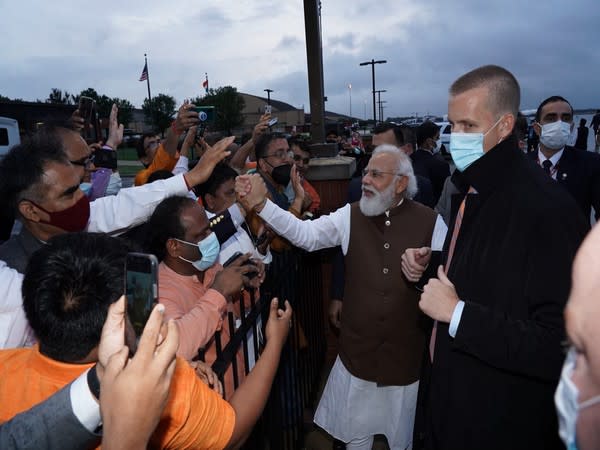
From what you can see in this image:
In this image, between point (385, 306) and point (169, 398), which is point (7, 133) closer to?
point (385, 306)

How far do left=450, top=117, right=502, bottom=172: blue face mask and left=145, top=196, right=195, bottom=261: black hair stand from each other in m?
1.45

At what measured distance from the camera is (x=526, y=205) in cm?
170

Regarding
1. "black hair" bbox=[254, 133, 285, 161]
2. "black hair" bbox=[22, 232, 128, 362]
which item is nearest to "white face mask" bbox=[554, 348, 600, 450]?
"black hair" bbox=[22, 232, 128, 362]

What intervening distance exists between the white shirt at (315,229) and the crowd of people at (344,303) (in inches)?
0.5

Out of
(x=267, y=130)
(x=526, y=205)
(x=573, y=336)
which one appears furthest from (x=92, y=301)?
(x=267, y=130)

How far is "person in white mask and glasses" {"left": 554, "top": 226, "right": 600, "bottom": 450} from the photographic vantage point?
674 millimetres

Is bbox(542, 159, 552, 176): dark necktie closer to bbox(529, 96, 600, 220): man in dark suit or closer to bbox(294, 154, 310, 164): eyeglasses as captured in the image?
bbox(529, 96, 600, 220): man in dark suit

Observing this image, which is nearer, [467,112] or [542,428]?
[542,428]

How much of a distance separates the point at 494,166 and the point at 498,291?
21.0 inches

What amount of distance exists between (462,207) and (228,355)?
125 cm

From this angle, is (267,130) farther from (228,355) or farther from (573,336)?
(573,336)

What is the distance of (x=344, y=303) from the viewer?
3203 millimetres

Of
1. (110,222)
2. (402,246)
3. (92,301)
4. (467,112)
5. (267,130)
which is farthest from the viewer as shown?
(267,130)

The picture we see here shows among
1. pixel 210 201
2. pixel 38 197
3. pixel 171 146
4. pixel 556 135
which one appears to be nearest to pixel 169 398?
pixel 38 197
